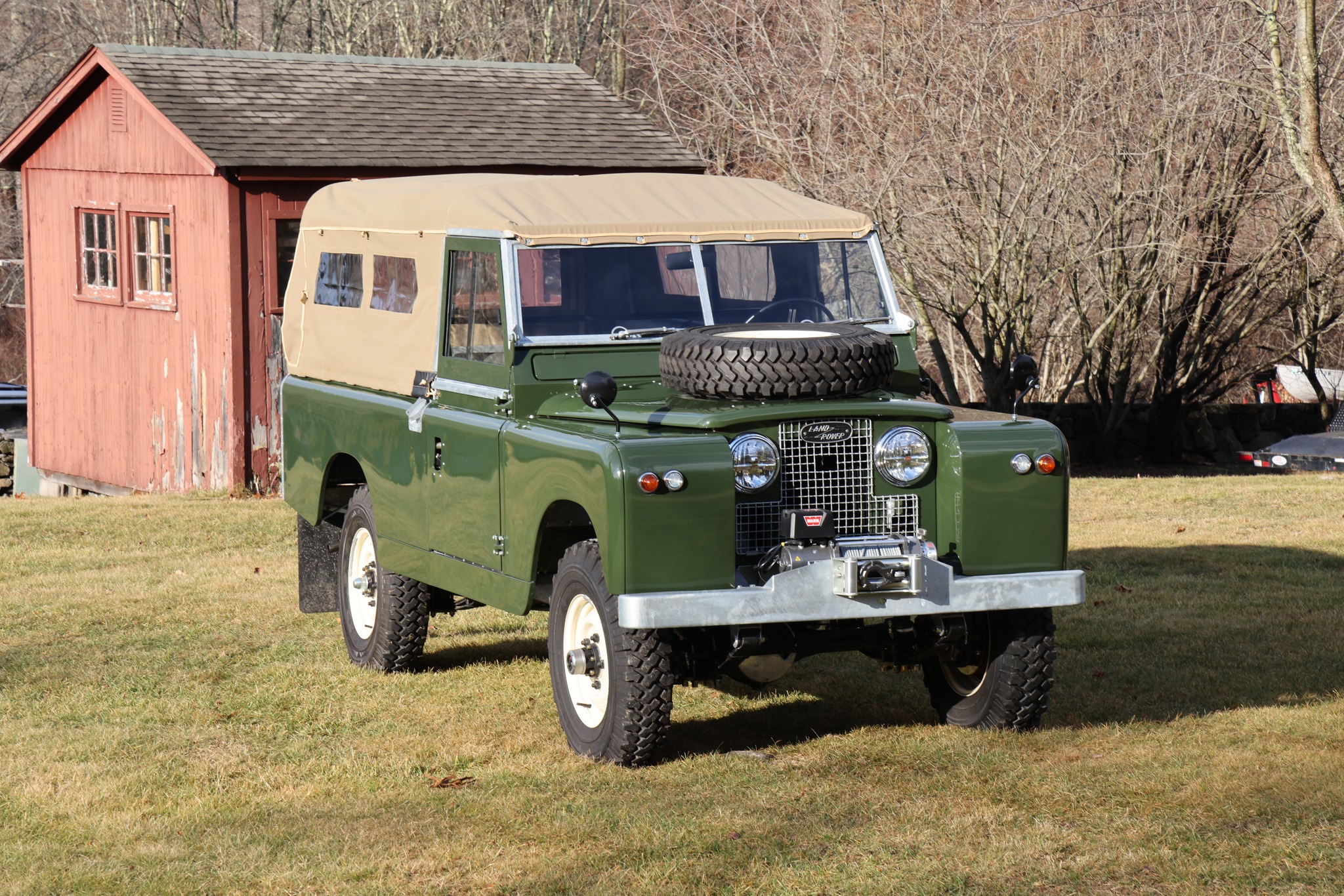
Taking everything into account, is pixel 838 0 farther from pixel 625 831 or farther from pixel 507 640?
pixel 625 831

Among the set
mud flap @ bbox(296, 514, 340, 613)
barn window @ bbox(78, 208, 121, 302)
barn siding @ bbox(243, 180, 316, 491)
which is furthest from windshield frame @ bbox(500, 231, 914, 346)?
barn window @ bbox(78, 208, 121, 302)

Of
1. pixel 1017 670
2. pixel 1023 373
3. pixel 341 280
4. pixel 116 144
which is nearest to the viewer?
pixel 1017 670

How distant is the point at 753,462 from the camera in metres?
6.20

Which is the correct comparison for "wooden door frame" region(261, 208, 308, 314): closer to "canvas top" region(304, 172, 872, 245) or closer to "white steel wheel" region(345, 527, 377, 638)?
"white steel wheel" region(345, 527, 377, 638)

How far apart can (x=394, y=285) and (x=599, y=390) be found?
2331 mm

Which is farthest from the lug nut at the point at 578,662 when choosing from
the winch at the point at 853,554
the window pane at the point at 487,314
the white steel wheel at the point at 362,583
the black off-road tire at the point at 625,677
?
the white steel wheel at the point at 362,583

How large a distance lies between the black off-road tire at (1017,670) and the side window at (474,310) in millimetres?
2323

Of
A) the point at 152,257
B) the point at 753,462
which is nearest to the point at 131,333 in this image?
the point at 152,257

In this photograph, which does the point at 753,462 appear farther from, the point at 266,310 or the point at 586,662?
the point at 266,310

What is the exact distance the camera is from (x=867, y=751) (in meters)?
6.57

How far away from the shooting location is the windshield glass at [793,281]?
738cm

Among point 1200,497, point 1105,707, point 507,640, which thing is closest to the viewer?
point 1105,707

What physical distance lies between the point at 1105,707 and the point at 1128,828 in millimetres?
1804

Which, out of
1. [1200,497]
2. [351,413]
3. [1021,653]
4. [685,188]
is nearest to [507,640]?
[351,413]
